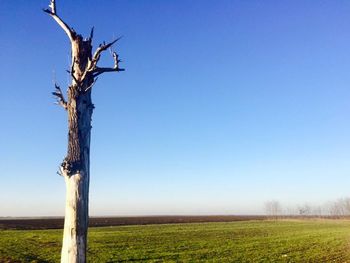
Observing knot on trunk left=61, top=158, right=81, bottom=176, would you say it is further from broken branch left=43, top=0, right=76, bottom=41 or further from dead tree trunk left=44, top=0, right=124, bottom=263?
broken branch left=43, top=0, right=76, bottom=41

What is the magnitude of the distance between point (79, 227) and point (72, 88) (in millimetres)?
2451

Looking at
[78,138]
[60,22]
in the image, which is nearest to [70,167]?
[78,138]

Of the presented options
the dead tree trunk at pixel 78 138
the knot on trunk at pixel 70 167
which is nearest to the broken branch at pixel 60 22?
the dead tree trunk at pixel 78 138

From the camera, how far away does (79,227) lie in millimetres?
6223

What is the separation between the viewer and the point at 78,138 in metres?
6.64

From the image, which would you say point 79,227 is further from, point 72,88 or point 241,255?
point 241,255

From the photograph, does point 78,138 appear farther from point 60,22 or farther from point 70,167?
point 60,22

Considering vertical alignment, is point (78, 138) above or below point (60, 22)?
below

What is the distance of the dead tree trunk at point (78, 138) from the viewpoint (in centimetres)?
619

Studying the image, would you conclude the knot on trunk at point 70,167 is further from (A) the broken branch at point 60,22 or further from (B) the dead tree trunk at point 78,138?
(A) the broken branch at point 60,22

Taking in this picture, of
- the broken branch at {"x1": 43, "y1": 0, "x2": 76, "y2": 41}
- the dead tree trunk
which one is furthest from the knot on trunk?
the broken branch at {"x1": 43, "y1": 0, "x2": 76, "y2": 41}

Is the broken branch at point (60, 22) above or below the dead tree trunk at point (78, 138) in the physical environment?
above

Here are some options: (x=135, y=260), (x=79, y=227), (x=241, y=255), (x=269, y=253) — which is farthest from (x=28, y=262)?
(x=79, y=227)

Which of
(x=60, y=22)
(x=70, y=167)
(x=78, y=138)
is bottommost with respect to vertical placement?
(x=70, y=167)
